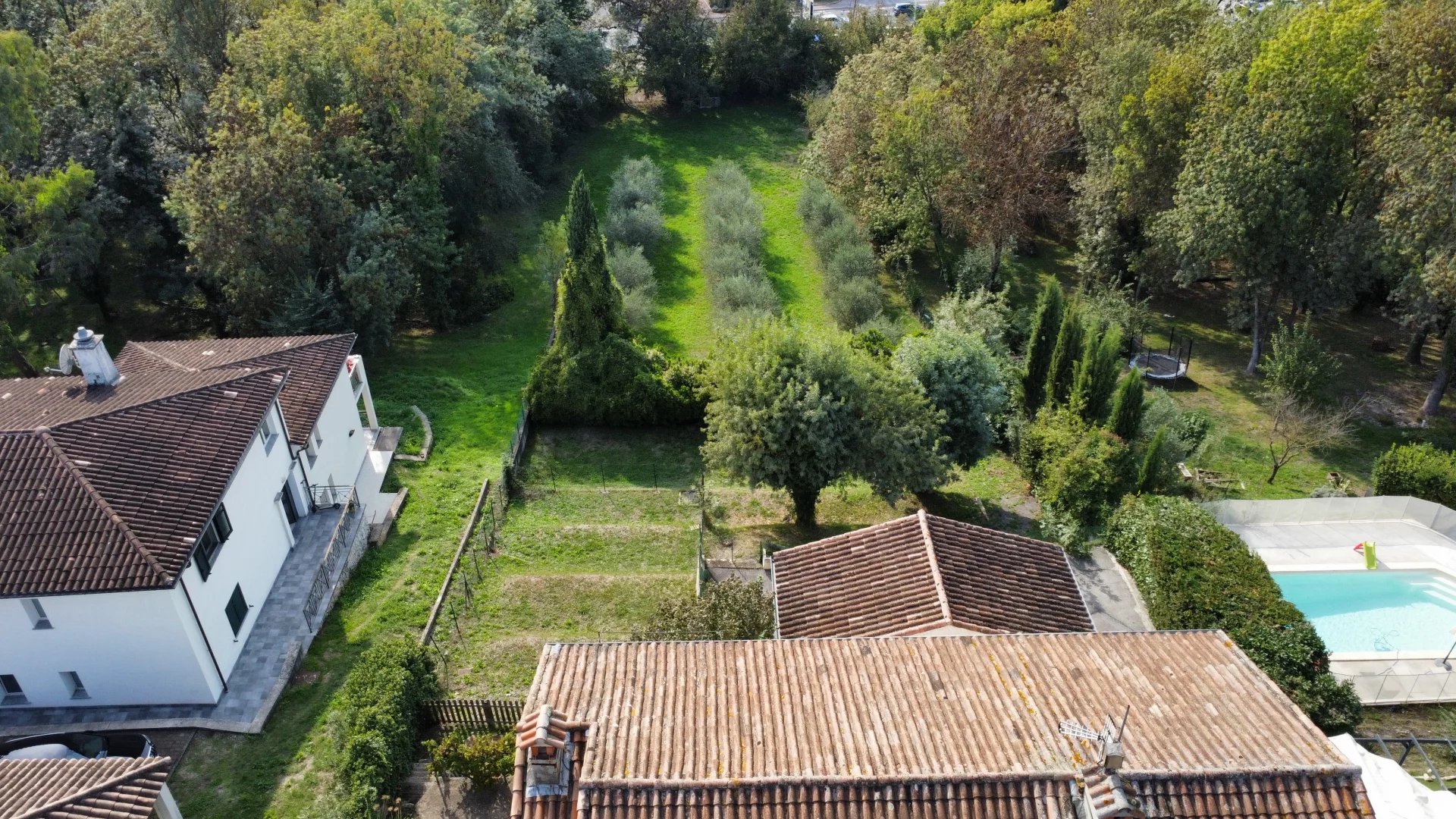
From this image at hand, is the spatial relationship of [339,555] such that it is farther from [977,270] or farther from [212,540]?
[977,270]

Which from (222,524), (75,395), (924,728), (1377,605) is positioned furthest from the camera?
(1377,605)

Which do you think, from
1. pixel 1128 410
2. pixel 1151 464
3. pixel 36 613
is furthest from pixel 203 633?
pixel 1128 410

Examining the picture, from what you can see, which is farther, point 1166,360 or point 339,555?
point 1166,360

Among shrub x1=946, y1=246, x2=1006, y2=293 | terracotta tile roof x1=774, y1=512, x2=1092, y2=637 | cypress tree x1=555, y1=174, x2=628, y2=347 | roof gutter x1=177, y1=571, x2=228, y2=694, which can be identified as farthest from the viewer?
shrub x1=946, y1=246, x2=1006, y2=293

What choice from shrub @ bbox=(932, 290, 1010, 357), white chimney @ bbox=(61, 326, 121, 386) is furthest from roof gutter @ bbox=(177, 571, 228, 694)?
shrub @ bbox=(932, 290, 1010, 357)

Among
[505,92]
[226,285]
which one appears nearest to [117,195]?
[226,285]

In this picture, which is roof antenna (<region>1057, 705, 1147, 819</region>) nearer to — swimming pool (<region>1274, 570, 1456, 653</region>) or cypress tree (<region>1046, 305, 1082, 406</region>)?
swimming pool (<region>1274, 570, 1456, 653</region>)

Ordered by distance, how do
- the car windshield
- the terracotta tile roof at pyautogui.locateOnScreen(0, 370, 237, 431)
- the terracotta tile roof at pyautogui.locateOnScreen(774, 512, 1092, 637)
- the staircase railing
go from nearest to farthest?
the car windshield < the terracotta tile roof at pyautogui.locateOnScreen(774, 512, 1092, 637) < the terracotta tile roof at pyautogui.locateOnScreen(0, 370, 237, 431) < the staircase railing
